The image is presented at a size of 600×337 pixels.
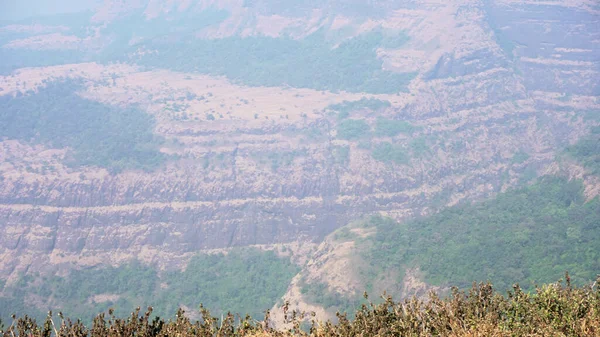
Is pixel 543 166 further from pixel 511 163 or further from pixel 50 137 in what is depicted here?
pixel 50 137

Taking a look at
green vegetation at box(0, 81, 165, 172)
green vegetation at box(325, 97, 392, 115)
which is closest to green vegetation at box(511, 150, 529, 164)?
green vegetation at box(325, 97, 392, 115)

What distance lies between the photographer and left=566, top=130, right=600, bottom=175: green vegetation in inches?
4110

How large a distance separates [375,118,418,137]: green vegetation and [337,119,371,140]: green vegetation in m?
2.66

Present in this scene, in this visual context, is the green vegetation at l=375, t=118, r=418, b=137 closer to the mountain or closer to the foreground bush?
the mountain

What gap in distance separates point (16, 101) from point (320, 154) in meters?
83.0

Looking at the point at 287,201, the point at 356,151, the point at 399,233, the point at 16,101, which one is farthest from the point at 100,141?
the point at 399,233

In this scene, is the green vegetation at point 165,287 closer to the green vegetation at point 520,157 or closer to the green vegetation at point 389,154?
the green vegetation at point 389,154

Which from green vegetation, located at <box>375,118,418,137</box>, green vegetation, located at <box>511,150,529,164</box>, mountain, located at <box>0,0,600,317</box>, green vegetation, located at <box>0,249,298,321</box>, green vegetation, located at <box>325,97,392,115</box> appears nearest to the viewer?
mountain, located at <box>0,0,600,317</box>

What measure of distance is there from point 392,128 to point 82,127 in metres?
75.5

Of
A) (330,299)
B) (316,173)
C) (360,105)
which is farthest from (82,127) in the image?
(330,299)

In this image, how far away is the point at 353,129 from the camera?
518ft

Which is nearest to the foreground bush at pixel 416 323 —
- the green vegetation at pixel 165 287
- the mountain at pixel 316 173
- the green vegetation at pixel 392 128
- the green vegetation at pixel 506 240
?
the green vegetation at pixel 506 240

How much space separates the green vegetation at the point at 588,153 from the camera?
104m

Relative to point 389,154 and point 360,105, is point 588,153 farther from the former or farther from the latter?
point 360,105
